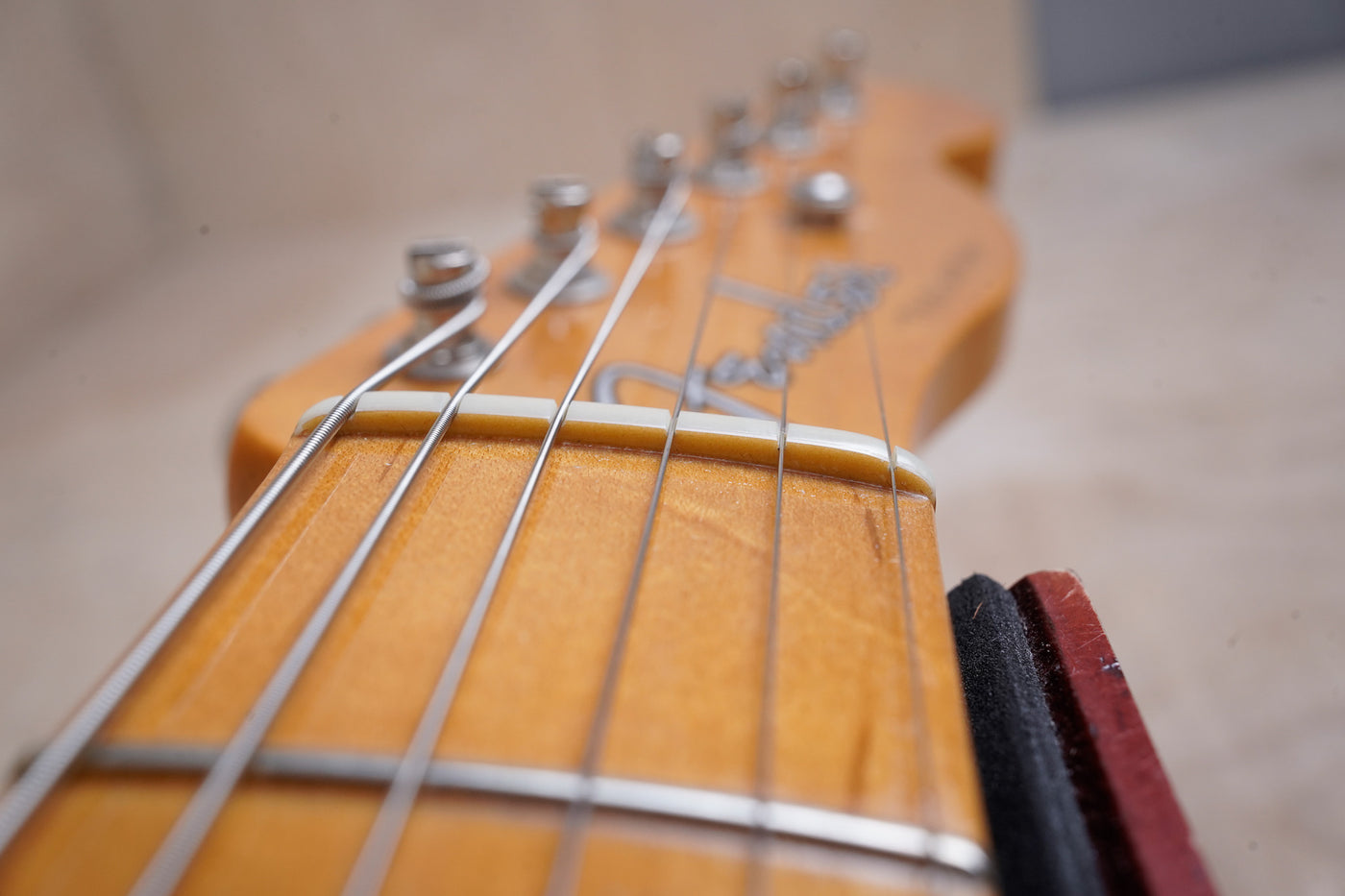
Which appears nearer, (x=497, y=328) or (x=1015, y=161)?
(x=497, y=328)

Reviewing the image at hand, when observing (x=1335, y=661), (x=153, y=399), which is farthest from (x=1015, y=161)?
(x=153, y=399)

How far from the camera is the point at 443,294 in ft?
1.84

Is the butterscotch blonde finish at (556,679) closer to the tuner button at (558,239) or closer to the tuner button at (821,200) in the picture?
the tuner button at (558,239)

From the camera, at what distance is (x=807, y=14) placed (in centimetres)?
292

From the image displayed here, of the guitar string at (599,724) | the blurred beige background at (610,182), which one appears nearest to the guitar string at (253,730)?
the guitar string at (599,724)

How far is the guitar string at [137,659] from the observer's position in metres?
0.25

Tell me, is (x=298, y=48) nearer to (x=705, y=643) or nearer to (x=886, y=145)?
(x=886, y=145)

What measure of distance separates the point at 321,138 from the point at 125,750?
→ 2860 millimetres

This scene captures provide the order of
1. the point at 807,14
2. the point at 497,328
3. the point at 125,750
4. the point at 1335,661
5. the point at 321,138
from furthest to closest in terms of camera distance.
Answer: the point at 807,14 → the point at 321,138 → the point at 1335,661 → the point at 497,328 → the point at 125,750

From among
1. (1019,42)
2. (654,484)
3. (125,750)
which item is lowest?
(125,750)

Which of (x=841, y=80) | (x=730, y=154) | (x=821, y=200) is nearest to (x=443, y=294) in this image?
(x=821, y=200)

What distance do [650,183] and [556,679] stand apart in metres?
0.69

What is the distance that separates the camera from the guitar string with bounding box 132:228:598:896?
240 millimetres

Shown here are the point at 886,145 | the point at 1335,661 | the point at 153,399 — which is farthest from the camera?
the point at 153,399
